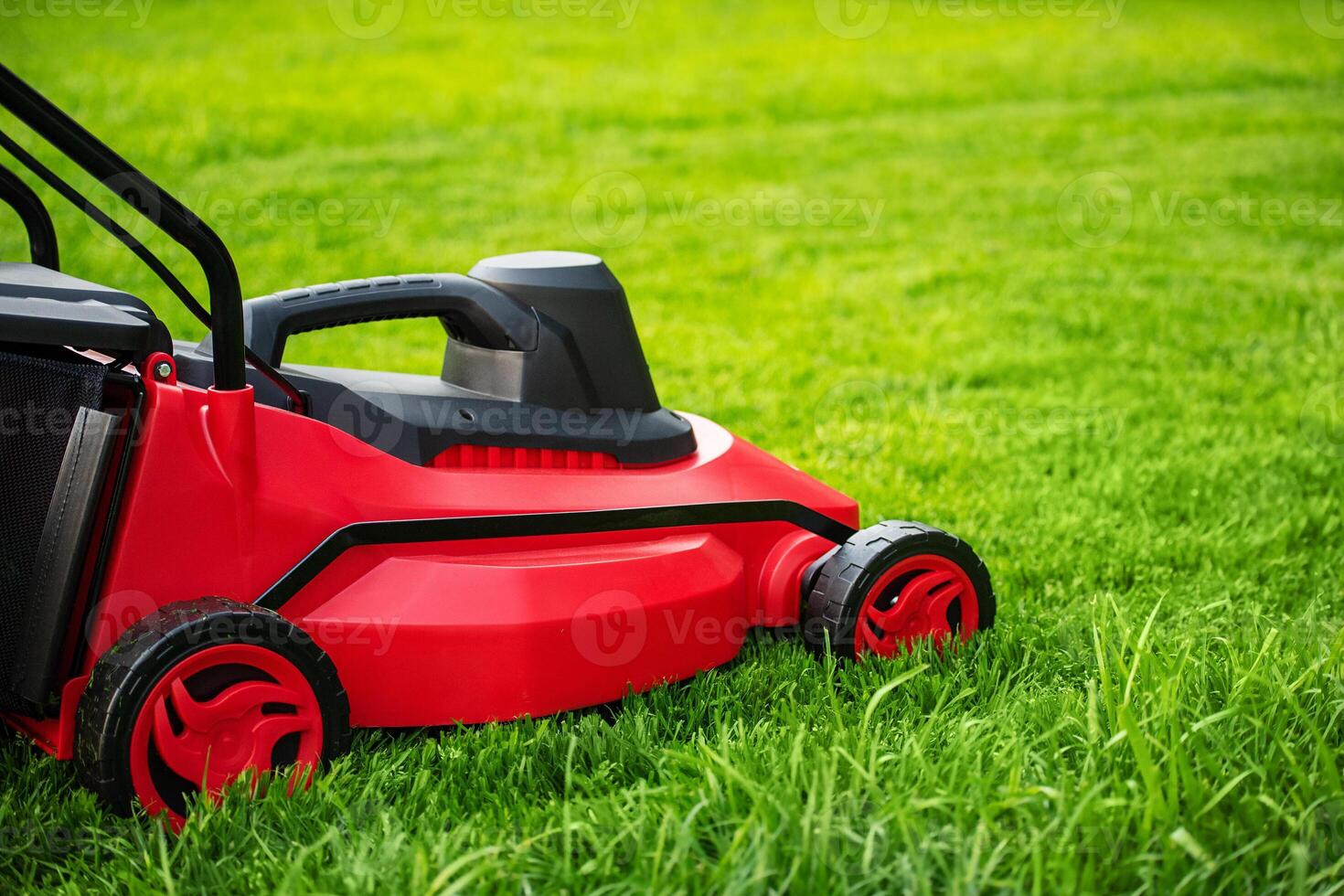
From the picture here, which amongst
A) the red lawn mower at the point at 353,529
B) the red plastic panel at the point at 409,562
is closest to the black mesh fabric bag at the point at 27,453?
the red lawn mower at the point at 353,529

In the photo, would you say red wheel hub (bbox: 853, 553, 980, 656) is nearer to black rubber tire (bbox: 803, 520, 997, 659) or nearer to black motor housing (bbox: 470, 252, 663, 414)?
black rubber tire (bbox: 803, 520, 997, 659)

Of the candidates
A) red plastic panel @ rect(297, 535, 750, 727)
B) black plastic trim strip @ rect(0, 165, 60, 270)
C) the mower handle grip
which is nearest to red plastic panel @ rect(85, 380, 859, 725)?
red plastic panel @ rect(297, 535, 750, 727)

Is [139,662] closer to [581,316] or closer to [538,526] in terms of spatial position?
[538,526]

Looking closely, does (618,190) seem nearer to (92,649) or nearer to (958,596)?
(958,596)

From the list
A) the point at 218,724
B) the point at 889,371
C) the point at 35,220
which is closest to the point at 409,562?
the point at 218,724

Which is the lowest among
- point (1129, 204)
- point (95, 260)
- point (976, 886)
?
point (976, 886)

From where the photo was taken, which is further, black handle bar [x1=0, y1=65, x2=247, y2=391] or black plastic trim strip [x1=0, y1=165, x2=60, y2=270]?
black plastic trim strip [x1=0, y1=165, x2=60, y2=270]

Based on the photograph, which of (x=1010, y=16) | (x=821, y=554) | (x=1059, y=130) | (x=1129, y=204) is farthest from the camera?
(x=1010, y=16)

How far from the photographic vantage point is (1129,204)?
25.8 ft

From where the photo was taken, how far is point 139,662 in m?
1.90

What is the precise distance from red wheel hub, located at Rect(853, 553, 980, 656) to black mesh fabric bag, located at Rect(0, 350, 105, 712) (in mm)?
1471

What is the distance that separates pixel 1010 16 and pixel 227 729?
14185 millimetres

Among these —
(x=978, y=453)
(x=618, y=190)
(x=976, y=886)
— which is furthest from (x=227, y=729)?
(x=618, y=190)

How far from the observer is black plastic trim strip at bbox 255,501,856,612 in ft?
7.18
